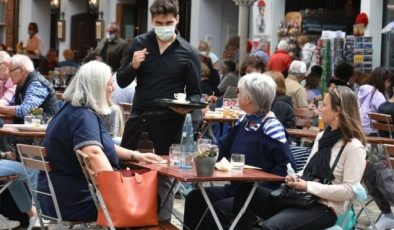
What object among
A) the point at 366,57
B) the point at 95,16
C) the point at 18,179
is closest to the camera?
the point at 18,179

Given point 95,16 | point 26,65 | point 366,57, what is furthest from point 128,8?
point 26,65

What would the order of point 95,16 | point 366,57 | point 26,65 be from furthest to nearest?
1. point 95,16
2. point 366,57
3. point 26,65

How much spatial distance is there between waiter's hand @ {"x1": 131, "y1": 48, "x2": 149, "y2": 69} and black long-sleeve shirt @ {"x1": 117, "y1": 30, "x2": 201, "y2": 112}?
0.06 m

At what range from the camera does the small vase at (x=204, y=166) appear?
5719mm

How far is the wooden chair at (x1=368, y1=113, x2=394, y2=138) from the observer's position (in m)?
10.8

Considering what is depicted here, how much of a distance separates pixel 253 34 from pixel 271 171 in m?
12.2

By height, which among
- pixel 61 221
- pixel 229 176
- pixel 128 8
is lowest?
pixel 61 221

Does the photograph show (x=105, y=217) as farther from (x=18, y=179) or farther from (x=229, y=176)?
(x=18, y=179)

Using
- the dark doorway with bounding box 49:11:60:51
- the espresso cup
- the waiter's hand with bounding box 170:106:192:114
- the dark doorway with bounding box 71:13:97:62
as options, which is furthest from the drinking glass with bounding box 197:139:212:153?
the dark doorway with bounding box 49:11:60:51

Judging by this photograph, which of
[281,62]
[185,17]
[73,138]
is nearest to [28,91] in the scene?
[73,138]

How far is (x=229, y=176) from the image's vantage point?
5707mm

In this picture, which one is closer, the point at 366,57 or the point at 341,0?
the point at 366,57

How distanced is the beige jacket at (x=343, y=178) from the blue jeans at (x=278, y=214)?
85mm

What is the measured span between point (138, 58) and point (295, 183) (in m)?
2.08
